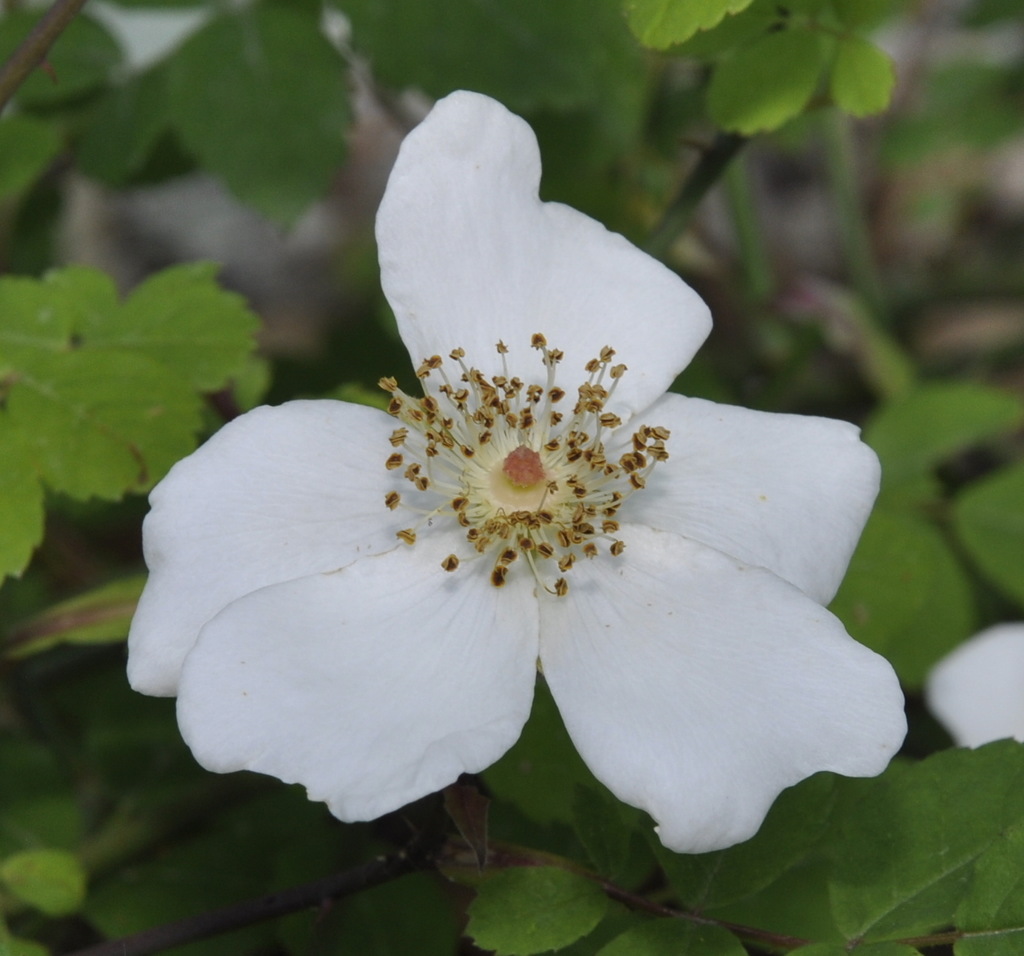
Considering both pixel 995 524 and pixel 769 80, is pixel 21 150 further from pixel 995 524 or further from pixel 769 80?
pixel 995 524

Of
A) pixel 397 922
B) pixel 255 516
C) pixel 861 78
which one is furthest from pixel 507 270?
pixel 397 922

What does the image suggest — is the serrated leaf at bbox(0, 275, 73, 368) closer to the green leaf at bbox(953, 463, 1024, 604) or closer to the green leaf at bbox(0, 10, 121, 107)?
the green leaf at bbox(0, 10, 121, 107)

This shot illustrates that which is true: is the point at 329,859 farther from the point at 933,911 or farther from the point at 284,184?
the point at 284,184

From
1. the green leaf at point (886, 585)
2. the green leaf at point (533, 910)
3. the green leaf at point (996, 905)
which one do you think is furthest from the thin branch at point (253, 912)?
the green leaf at point (886, 585)

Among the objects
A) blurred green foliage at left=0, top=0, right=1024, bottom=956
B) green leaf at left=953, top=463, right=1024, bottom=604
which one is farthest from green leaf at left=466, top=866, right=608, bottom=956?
green leaf at left=953, top=463, right=1024, bottom=604

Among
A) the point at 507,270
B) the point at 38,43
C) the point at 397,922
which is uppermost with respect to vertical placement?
the point at 38,43
